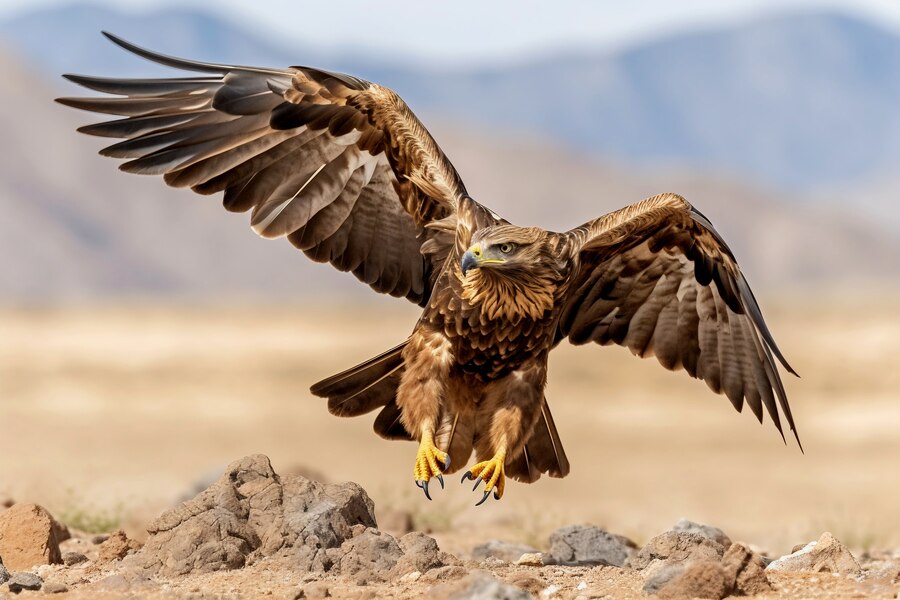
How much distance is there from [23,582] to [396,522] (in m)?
3.90

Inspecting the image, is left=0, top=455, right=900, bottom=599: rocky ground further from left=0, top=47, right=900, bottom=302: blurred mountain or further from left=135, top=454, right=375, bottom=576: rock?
left=0, top=47, right=900, bottom=302: blurred mountain

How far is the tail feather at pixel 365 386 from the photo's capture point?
325 inches

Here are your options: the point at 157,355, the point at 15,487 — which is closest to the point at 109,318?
the point at 157,355

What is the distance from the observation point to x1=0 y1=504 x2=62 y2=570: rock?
7129mm

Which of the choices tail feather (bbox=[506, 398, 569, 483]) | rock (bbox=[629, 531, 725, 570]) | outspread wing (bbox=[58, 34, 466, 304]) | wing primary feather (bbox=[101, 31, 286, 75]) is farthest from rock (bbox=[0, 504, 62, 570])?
rock (bbox=[629, 531, 725, 570])

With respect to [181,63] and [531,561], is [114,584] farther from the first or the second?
[181,63]

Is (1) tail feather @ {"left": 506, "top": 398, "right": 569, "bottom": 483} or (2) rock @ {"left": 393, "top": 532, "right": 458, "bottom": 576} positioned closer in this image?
(2) rock @ {"left": 393, "top": 532, "right": 458, "bottom": 576}

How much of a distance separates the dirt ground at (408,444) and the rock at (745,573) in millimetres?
3461

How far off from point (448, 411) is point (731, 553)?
2259mm

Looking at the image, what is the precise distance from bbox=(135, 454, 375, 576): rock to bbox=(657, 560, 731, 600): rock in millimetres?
1736

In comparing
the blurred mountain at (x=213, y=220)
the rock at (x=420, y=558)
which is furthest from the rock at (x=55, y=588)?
the blurred mountain at (x=213, y=220)

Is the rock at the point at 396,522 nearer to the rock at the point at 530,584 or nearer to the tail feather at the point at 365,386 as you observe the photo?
the tail feather at the point at 365,386

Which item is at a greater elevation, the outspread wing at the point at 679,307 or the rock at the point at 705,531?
the outspread wing at the point at 679,307

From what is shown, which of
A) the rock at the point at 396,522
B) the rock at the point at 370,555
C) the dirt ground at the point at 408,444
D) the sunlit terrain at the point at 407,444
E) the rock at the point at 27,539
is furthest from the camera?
the sunlit terrain at the point at 407,444
